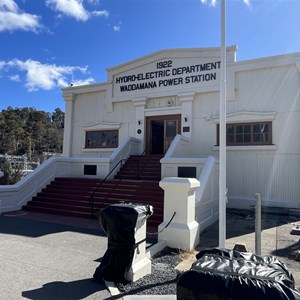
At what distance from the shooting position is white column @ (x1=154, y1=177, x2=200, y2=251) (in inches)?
259

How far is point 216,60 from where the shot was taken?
46.6 feet

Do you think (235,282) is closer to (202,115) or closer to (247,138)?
(247,138)

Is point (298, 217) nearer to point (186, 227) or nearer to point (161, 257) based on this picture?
point (186, 227)

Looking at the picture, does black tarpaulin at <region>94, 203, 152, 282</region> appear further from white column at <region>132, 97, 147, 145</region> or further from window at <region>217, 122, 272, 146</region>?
white column at <region>132, 97, 147, 145</region>

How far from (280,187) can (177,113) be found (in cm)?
588

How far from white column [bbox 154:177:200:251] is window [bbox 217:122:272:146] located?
23.8ft

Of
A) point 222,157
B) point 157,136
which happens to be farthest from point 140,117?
point 222,157

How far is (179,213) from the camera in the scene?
6699 millimetres

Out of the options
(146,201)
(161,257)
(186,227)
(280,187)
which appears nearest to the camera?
(161,257)

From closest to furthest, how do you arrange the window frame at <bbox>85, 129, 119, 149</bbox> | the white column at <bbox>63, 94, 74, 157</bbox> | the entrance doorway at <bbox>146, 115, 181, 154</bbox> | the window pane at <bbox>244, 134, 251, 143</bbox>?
the window pane at <bbox>244, 134, 251, 143</bbox> < the entrance doorway at <bbox>146, 115, 181, 154</bbox> < the window frame at <bbox>85, 129, 119, 149</bbox> < the white column at <bbox>63, 94, 74, 157</bbox>

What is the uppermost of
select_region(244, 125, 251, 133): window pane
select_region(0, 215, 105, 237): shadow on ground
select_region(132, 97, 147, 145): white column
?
select_region(132, 97, 147, 145): white column

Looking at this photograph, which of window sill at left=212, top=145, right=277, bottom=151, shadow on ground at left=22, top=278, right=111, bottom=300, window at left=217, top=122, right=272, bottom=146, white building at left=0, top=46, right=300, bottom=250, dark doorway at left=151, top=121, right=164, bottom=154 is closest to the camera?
shadow on ground at left=22, top=278, right=111, bottom=300

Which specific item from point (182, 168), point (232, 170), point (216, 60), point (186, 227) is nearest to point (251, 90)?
point (216, 60)

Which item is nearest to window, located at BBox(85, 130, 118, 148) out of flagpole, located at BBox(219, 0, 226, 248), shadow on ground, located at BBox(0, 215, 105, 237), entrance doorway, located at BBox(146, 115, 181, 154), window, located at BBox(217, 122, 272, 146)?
entrance doorway, located at BBox(146, 115, 181, 154)
